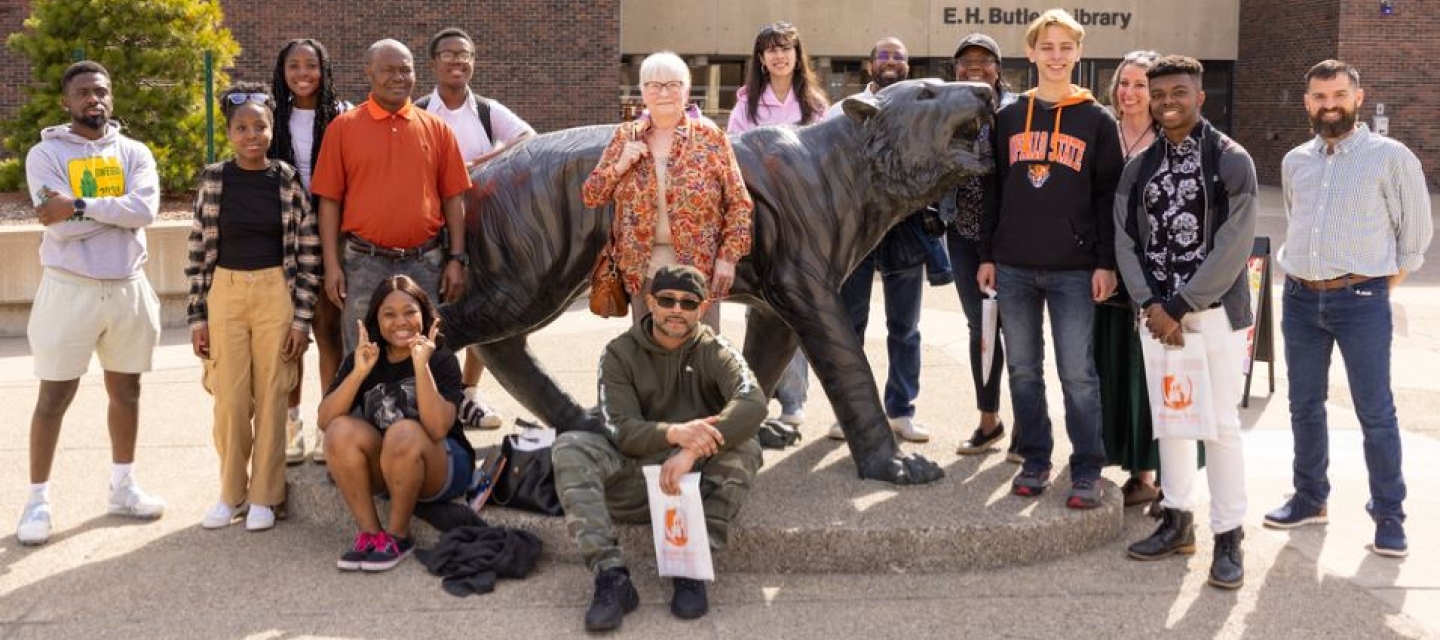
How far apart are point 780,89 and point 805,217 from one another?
1362 millimetres

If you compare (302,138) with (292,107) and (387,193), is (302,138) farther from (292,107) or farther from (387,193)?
(387,193)

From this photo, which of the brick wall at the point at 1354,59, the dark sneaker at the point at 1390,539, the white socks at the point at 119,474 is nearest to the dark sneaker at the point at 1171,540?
the dark sneaker at the point at 1390,539

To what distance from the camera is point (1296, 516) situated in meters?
5.14

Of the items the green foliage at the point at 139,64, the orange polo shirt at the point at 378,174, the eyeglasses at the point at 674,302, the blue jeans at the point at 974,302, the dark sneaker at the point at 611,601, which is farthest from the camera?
the green foliage at the point at 139,64

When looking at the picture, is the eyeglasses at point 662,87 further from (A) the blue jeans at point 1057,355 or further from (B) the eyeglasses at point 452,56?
(B) the eyeglasses at point 452,56

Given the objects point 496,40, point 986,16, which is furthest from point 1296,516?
point 986,16

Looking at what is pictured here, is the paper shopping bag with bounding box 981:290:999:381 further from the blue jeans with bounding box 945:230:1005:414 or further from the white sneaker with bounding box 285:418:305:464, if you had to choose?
the white sneaker with bounding box 285:418:305:464

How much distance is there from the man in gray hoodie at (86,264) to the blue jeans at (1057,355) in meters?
3.16

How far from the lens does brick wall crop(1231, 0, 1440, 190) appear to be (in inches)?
979

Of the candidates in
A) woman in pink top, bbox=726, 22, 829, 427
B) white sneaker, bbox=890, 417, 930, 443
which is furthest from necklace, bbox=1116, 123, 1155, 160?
white sneaker, bbox=890, 417, 930, 443

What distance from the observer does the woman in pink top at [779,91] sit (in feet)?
20.0

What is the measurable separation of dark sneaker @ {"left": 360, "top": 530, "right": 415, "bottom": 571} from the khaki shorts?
4.07ft

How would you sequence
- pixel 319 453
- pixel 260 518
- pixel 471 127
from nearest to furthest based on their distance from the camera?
pixel 260 518, pixel 319 453, pixel 471 127

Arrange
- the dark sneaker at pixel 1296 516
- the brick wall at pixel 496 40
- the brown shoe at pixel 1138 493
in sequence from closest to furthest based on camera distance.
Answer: the dark sneaker at pixel 1296 516 → the brown shoe at pixel 1138 493 → the brick wall at pixel 496 40
